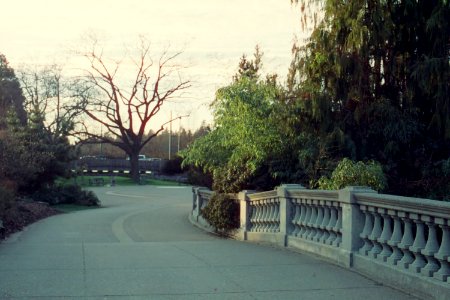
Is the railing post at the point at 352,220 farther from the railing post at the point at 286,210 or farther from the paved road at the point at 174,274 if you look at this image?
the railing post at the point at 286,210

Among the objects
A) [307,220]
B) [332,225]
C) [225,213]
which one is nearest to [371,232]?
[332,225]

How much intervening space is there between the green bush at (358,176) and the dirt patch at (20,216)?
784 centimetres

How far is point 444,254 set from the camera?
21.5ft

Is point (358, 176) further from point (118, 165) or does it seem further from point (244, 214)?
point (118, 165)

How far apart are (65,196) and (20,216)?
13.4m

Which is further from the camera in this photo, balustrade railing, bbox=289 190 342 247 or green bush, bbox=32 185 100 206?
green bush, bbox=32 185 100 206

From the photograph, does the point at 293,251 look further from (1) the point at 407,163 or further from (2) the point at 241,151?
(2) the point at 241,151

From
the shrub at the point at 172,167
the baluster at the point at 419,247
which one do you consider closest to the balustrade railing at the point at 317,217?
the baluster at the point at 419,247

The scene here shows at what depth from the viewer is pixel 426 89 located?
40.9 feet

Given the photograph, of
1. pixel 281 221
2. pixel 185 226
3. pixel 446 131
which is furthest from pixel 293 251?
pixel 185 226

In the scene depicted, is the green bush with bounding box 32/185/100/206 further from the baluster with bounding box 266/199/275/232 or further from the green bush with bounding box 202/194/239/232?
the baluster with bounding box 266/199/275/232

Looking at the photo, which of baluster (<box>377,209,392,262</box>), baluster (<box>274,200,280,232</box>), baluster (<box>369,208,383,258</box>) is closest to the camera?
baluster (<box>377,209,392,262</box>)

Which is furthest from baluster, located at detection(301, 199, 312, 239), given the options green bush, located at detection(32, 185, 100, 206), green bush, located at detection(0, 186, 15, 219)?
green bush, located at detection(32, 185, 100, 206)

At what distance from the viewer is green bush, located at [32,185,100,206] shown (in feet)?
113
